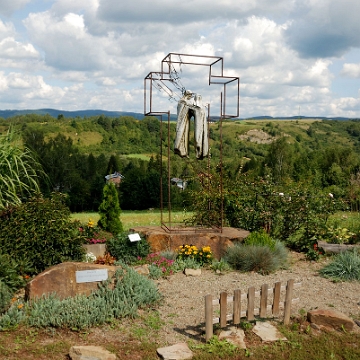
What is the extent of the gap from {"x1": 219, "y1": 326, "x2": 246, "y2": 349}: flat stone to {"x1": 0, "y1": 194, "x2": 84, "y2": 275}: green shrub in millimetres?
→ 3445

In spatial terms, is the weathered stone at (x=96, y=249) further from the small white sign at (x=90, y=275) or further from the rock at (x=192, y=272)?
the small white sign at (x=90, y=275)

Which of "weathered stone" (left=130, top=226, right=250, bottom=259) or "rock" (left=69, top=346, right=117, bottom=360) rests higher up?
"weathered stone" (left=130, top=226, right=250, bottom=259)

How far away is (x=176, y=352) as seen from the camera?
5.30m

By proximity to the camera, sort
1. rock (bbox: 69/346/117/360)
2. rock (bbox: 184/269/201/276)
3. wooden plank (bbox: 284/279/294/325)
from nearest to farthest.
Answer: rock (bbox: 69/346/117/360)
wooden plank (bbox: 284/279/294/325)
rock (bbox: 184/269/201/276)

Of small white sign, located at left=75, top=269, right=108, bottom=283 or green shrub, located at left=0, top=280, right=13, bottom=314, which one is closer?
green shrub, located at left=0, top=280, right=13, bottom=314

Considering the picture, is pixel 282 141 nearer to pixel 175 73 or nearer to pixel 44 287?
pixel 175 73

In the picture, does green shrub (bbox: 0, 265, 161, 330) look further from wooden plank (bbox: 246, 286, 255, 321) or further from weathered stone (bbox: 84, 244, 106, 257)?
weathered stone (bbox: 84, 244, 106, 257)

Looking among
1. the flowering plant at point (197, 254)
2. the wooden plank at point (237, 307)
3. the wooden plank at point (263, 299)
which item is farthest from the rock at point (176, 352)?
the flowering plant at point (197, 254)

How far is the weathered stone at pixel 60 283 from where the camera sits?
256 inches

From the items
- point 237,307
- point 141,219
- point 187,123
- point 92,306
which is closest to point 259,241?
point 187,123

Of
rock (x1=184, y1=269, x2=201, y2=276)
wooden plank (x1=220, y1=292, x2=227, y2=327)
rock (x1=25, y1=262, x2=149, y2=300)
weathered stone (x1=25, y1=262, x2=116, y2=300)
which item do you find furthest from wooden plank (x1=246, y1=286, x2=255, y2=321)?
rock (x1=184, y1=269, x2=201, y2=276)

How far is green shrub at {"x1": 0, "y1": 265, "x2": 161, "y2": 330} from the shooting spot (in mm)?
5875

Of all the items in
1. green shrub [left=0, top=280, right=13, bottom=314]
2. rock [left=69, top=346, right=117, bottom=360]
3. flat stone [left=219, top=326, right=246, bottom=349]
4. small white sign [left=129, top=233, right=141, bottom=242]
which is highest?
small white sign [left=129, top=233, right=141, bottom=242]

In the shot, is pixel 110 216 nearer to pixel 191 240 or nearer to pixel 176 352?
pixel 191 240
